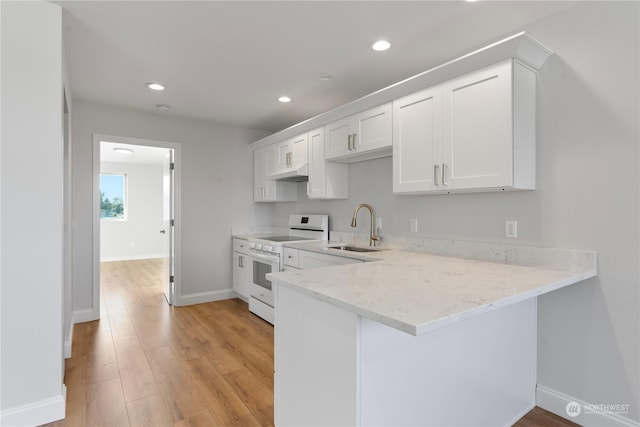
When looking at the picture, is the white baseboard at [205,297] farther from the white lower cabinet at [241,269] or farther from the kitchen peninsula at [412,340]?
the kitchen peninsula at [412,340]

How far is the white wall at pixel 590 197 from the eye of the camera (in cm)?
178

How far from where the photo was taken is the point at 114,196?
8.27m

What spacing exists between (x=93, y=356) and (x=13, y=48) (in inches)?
91.5

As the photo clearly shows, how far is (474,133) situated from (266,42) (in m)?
1.56

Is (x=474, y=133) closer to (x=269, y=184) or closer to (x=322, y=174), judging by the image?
(x=322, y=174)

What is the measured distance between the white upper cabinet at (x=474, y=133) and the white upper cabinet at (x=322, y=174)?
1.10 m

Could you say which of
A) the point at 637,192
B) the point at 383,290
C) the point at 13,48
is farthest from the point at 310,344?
the point at 13,48

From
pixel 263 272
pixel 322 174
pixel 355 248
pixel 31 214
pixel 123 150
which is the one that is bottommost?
pixel 263 272

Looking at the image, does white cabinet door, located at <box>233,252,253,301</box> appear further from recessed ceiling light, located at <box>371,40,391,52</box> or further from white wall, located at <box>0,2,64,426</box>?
recessed ceiling light, located at <box>371,40,391,52</box>

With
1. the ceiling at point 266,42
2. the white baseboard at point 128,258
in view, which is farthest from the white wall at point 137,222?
the ceiling at point 266,42

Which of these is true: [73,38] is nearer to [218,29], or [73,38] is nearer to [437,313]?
[218,29]

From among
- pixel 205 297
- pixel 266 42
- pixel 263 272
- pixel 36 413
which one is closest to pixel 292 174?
pixel 263 272

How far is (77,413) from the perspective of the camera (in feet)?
6.70

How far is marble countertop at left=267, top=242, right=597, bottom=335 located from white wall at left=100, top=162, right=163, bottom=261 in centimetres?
792
